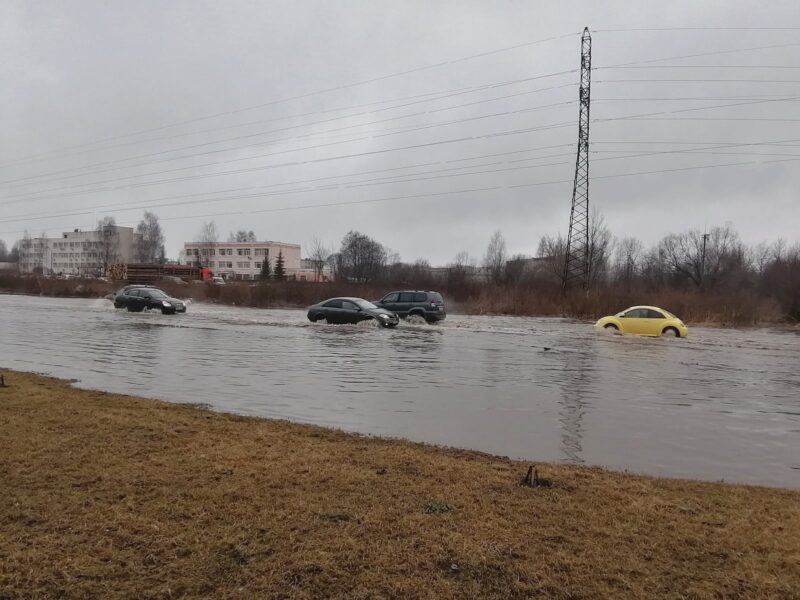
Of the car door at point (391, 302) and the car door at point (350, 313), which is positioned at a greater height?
the car door at point (391, 302)

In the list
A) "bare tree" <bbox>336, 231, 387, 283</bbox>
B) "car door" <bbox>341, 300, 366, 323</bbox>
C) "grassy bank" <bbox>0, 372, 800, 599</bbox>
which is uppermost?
"bare tree" <bbox>336, 231, 387, 283</bbox>

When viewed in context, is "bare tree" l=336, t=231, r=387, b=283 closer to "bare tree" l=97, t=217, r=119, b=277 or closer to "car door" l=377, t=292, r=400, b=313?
"bare tree" l=97, t=217, r=119, b=277

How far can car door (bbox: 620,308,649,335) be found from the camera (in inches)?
1107

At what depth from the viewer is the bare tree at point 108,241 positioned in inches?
5098

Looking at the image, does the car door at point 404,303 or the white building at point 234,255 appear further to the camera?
the white building at point 234,255

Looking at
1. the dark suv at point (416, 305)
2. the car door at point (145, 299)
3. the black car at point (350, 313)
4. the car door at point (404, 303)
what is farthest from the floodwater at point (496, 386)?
the car door at point (145, 299)

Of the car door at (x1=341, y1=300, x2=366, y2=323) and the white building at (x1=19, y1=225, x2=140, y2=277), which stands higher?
the white building at (x1=19, y1=225, x2=140, y2=277)

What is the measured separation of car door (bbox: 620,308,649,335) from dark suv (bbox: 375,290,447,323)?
32.9 feet

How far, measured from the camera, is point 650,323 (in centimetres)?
2797

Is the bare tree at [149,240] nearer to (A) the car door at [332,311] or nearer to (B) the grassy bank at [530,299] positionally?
(B) the grassy bank at [530,299]

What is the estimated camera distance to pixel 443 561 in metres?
3.73

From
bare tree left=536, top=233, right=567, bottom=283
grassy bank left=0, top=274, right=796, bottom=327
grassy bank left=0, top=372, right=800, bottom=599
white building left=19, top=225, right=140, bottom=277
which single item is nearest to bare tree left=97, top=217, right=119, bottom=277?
white building left=19, top=225, right=140, bottom=277

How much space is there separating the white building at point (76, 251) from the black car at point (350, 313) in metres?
116

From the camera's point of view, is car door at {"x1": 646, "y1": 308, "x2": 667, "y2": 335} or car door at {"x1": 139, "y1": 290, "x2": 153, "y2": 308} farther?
car door at {"x1": 139, "y1": 290, "x2": 153, "y2": 308}
